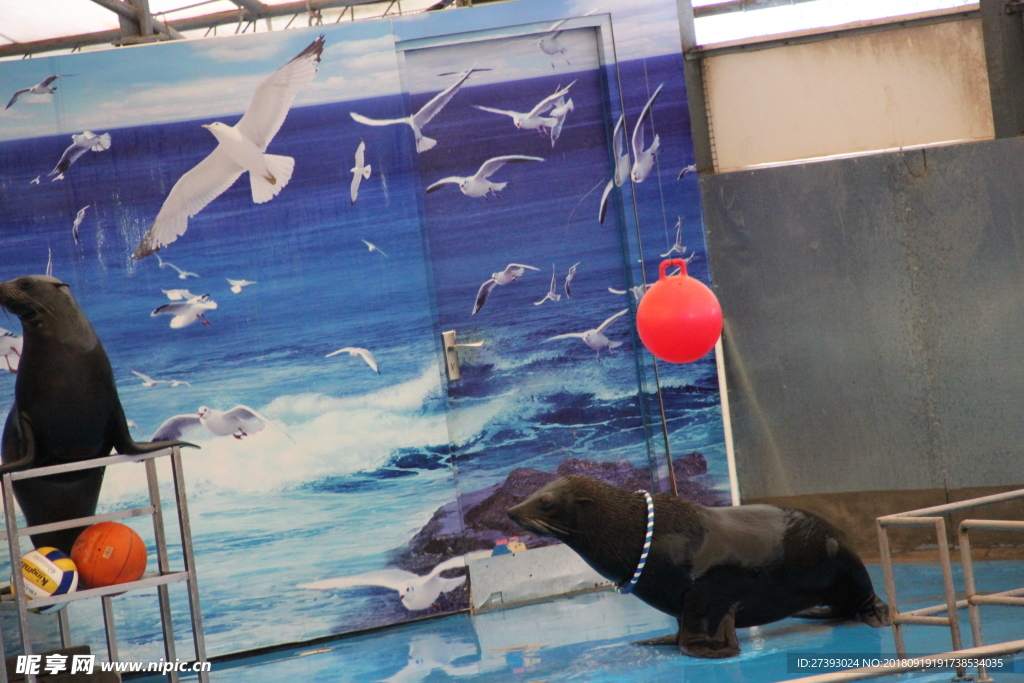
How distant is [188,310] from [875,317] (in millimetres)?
3596

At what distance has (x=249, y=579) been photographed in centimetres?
545

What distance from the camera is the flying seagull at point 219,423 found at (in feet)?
17.7

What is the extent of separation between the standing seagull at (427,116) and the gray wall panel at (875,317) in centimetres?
151

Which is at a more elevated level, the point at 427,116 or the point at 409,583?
the point at 427,116

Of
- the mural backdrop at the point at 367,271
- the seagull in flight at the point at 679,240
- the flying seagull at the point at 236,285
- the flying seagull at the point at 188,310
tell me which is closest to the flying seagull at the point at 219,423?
the mural backdrop at the point at 367,271

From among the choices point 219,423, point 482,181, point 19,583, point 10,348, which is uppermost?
point 482,181

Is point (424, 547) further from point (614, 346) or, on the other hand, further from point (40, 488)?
point (40, 488)

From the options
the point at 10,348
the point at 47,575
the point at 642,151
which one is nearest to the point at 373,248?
the point at 642,151

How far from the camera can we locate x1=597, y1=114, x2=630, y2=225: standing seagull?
5902 millimetres

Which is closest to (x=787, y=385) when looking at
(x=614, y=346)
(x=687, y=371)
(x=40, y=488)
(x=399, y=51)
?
(x=687, y=371)

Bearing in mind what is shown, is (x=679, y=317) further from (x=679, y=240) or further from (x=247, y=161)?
(x=247, y=161)

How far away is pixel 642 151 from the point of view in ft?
19.5

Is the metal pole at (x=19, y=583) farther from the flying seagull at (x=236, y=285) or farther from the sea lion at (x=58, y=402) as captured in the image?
the flying seagull at (x=236, y=285)

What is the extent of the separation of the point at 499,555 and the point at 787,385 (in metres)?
1.84
